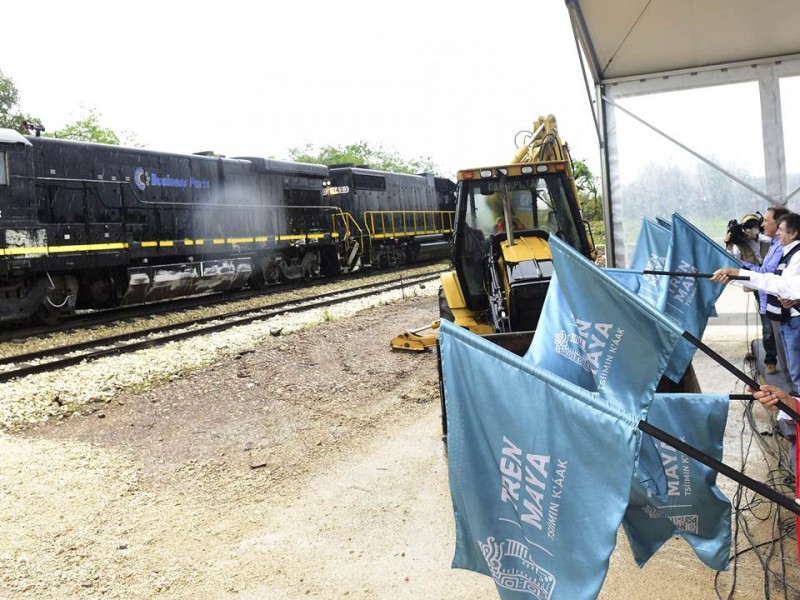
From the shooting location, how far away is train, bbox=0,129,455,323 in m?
11.8

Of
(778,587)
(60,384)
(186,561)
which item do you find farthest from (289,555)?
(60,384)

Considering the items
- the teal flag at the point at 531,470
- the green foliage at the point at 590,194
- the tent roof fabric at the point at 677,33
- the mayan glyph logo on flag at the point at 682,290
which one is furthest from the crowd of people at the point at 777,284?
the green foliage at the point at 590,194

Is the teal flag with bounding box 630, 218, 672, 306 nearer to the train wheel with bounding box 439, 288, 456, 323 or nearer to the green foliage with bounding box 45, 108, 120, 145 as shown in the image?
the train wheel with bounding box 439, 288, 456, 323

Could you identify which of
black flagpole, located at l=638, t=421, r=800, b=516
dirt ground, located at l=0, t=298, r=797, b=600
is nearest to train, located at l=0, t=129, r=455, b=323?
dirt ground, located at l=0, t=298, r=797, b=600

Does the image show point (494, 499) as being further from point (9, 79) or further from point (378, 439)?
point (9, 79)

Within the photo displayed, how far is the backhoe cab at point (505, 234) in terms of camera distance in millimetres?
6461

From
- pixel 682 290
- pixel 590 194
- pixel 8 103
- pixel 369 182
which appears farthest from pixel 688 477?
pixel 8 103

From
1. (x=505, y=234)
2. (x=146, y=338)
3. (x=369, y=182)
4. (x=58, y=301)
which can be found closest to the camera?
(x=505, y=234)

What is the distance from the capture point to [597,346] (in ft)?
9.37

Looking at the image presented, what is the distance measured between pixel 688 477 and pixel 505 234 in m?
4.34

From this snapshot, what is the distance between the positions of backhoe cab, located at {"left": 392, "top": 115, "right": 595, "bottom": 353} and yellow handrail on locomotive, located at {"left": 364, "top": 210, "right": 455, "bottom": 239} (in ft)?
53.0

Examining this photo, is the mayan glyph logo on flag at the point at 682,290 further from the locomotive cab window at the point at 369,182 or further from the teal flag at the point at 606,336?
the locomotive cab window at the point at 369,182

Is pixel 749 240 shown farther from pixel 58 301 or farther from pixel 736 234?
pixel 58 301

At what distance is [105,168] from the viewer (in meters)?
13.5
